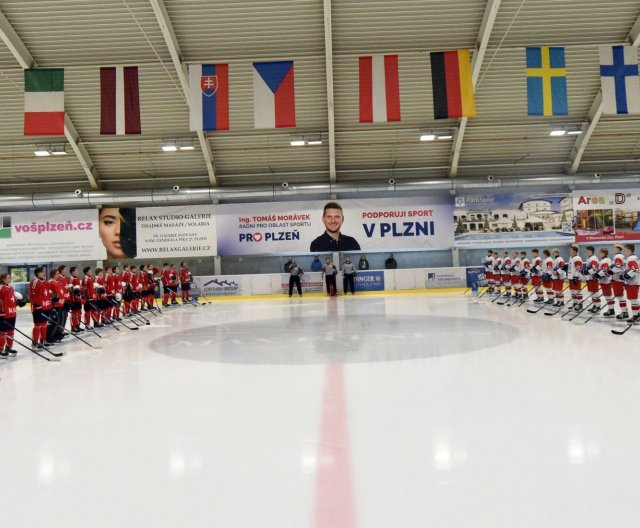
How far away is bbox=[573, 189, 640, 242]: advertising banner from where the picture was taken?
70.8 ft

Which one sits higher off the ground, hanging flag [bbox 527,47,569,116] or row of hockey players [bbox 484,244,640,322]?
hanging flag [bbox 527,47,569,116]

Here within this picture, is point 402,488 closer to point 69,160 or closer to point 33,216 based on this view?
point 69,160

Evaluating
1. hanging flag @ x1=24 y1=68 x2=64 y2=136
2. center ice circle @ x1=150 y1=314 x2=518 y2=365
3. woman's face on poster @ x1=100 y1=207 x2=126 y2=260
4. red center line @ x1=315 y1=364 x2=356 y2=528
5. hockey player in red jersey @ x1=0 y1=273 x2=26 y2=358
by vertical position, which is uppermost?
hanging flag @ x1=24 y1=68 x2=64 y2=136

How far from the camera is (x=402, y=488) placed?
9.41 ft

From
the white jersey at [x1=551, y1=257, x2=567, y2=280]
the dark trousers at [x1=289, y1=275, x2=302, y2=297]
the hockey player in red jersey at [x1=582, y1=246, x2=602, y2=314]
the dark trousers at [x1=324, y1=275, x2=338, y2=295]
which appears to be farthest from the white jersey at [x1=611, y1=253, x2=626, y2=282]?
the dark trousers at [x1=289, y1=275, x2=302, y2=297]

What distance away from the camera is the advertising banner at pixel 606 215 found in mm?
21578

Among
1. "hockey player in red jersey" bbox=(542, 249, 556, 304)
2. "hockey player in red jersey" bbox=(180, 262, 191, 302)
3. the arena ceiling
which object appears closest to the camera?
"hockey player in red jersey" bbox=(542, 249, 556, 304)

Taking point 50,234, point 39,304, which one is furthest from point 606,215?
point 50,234

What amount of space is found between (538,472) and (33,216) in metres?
25.1

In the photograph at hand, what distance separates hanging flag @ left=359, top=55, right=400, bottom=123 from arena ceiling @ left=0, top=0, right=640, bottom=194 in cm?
188

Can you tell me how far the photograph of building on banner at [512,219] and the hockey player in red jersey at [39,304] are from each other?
1803cm

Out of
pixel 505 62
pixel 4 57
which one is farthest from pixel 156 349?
pixel 505 62

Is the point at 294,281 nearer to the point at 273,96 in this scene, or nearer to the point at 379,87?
the point at 273,96

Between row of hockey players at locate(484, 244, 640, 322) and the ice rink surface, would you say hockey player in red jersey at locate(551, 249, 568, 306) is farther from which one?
the ice rink surface
